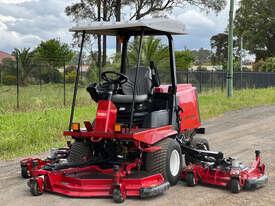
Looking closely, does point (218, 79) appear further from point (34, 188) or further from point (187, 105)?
point (34, 188)

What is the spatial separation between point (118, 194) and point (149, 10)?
33.5 meters

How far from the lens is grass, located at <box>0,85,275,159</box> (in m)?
11.5

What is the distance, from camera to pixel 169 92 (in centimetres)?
830

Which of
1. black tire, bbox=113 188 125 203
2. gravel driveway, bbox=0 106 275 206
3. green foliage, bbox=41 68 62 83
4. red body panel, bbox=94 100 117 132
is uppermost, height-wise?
green foliage, bbox=41 68 62 83

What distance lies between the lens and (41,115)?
15781 millimetres

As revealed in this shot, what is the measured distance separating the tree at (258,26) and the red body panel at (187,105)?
189ft

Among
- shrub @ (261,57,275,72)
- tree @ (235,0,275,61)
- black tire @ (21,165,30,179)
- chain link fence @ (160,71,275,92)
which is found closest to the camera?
black tire @ (21,165,30,179)

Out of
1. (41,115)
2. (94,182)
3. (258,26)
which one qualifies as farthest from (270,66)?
(94,182)

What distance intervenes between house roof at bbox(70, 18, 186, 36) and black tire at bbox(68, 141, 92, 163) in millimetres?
1730

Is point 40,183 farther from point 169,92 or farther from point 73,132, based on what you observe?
point 169,92

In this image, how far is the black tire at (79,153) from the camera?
818cm

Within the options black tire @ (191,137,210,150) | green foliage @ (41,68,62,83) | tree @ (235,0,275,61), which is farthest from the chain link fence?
tree @ (235,0,275,61)

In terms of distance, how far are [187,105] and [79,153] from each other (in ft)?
6.62

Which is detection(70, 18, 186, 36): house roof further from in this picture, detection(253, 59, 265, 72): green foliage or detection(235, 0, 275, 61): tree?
detection(235, 0, 275, 61): tree
